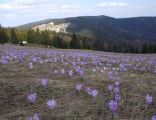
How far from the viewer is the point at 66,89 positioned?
18.4ft

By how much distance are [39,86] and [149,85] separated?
6.99 feet

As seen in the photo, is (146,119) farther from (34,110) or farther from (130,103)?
(34,110)

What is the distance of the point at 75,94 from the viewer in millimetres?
5371

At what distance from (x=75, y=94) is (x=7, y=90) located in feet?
3.57

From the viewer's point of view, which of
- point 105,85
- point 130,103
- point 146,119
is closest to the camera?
point 146,119

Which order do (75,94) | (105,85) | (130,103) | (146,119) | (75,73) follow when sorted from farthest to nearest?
1. (75,73)
2. (105,85)
3. (75,94)
4. (130,103)
5. (146,119)

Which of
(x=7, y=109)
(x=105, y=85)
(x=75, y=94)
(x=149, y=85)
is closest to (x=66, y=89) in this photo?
(x=75, y=94)

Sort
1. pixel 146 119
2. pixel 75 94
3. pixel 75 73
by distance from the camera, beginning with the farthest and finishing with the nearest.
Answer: pixel 75 73 < pixel 75 94 < pixel 146 119

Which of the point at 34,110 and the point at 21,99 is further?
the point at 21,99

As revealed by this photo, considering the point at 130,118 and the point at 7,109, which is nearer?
the point at 130,118

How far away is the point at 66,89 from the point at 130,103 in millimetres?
1244

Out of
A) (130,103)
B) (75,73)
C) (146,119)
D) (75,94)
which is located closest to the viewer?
(146,119)

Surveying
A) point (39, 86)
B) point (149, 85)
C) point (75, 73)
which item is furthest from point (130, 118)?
point (75, 73)

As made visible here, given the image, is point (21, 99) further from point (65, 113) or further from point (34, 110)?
point (65, 113)
